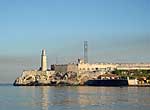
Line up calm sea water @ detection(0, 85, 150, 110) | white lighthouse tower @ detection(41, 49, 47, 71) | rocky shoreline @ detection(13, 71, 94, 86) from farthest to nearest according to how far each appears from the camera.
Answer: white lighthouse tower @ detection(41, 49, 47, 71), rocky shoreline @ detection(13, 71, 94, 86), calm sea water @ detection(0, 85, 150, 110)

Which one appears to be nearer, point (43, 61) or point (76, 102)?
point (76, 102)

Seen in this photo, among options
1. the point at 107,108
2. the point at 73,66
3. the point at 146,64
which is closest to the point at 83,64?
the point at 73,66

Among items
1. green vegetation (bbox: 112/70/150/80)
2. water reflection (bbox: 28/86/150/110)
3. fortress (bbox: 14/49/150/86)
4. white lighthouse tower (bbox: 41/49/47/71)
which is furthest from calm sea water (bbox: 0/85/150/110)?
white lighthouse tower (bbox: 41/49/47/71)

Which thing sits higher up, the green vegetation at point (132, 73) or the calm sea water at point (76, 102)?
the green vegetation at point (132, 73)

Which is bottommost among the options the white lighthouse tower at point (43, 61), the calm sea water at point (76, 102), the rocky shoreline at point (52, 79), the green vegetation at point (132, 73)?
the calm sea water at point (76, 102)

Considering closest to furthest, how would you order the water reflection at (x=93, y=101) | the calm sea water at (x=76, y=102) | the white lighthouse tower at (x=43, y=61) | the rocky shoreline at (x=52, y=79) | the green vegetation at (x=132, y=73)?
the calm sea water at (x=76, y=102) → the water reflection at (x=93, y=101) → the green vegetation at (x=132, y=73) → the rocky shoreline at (x=52, y=79) → the white lighthouse tower at (x=43, y=61)

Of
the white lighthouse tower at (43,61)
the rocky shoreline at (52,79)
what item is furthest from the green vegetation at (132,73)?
the white lighthouse tower at (43,61)

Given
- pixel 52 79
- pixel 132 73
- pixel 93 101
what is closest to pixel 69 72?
pixel 52 79

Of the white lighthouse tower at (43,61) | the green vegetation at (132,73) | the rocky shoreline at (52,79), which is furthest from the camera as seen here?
the white lighthouse tower at (43,61)

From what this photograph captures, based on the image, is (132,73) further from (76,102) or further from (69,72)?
(76,102)

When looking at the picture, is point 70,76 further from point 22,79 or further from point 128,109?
point 128,109

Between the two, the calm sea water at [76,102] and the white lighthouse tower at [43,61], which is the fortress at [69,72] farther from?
the calm sea water at [76,102]

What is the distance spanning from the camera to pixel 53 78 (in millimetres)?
127938

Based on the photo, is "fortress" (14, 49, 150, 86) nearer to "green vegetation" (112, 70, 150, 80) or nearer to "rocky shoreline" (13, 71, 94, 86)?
"rocky shoreline" (13, 71, 94, 86)
